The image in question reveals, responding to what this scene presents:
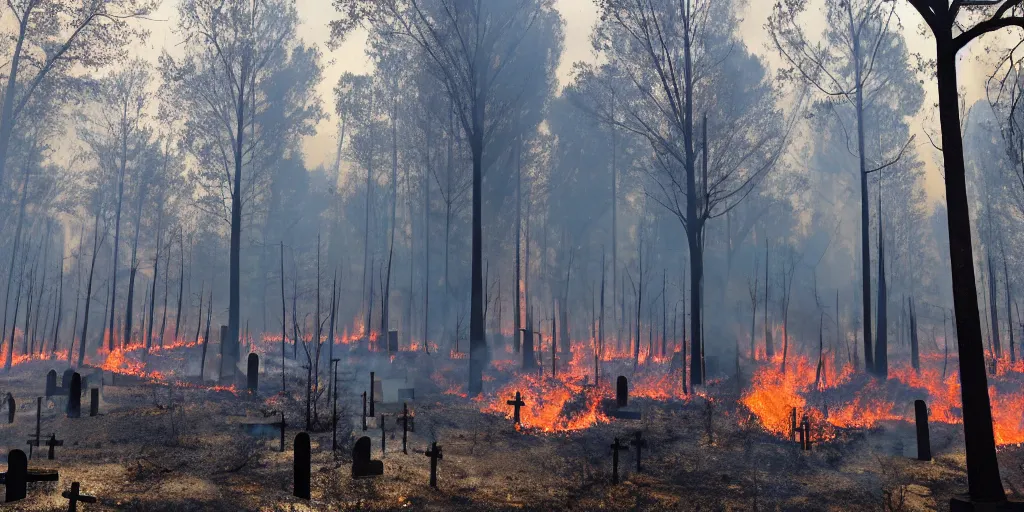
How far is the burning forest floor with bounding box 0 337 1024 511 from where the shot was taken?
7.87 m

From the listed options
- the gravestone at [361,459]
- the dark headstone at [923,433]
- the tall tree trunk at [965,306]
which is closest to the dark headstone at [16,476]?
the gravestone at [361,459]

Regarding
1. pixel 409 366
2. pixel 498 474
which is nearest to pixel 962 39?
pixel 498 474

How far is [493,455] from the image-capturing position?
1051cm

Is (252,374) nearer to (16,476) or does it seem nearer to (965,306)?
(16,476)

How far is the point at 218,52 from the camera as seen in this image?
20328 millimetres

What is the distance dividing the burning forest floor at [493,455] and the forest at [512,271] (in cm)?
8

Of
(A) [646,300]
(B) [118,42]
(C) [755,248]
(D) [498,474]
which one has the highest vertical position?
(B) [118,42]

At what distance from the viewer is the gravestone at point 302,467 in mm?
7410

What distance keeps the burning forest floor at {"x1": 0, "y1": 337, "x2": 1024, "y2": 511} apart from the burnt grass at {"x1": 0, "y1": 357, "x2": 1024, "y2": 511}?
0.04 meters

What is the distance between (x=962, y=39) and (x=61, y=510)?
1070 cm

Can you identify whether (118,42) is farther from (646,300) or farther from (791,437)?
(646,300)

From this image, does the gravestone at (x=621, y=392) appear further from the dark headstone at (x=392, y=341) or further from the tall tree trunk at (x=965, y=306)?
the dark headstone at (x=392, y=341)

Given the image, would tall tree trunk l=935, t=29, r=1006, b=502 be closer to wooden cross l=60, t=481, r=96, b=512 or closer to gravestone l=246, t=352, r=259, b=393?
wooden cross l=60, t=481, r=96, b=512

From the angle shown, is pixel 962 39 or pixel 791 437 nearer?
pixel 962 39
